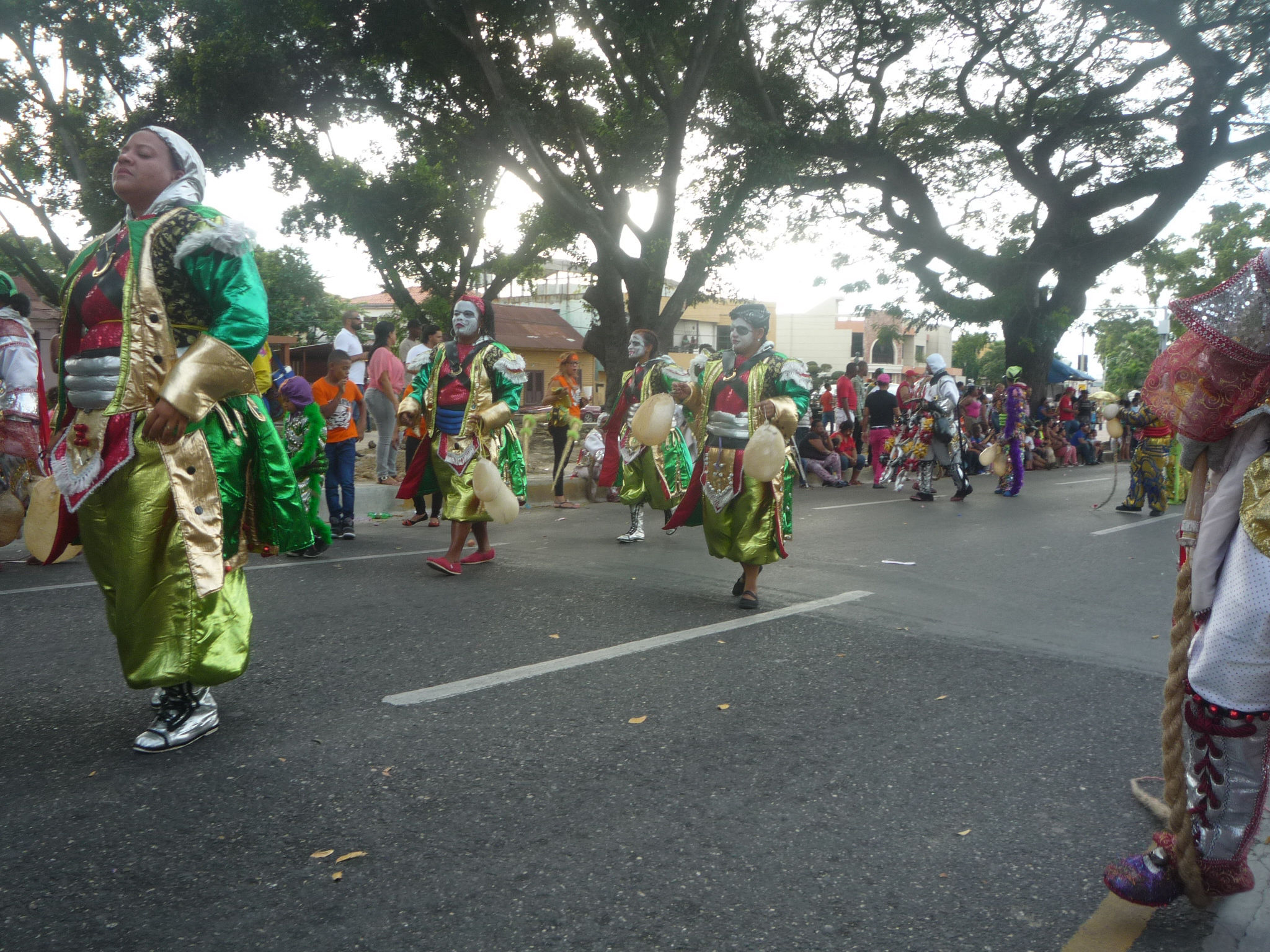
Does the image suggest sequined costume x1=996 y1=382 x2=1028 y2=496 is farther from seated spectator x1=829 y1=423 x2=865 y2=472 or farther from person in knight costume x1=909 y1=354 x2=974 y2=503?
seated spectator x1=829 y1=423 x2=865 y2=472

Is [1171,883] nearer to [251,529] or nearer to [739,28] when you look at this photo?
[251,529]

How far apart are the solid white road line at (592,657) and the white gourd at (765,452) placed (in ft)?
2.67

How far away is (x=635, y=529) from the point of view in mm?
8766

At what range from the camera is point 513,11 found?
1276 centimetres

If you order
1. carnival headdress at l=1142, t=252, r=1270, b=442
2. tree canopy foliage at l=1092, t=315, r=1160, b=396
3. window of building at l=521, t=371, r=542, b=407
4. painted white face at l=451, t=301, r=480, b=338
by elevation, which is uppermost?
tree canopy foliage at l=1092, t=315, r=1160, b=396

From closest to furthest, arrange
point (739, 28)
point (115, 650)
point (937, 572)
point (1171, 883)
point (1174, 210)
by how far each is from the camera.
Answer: point (1171, 883)
point (115, 650)
point (937, 572)
point (739, 28)
point (1174, 210)

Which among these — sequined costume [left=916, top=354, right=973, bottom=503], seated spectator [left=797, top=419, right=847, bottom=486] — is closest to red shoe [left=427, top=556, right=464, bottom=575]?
sequined costume [left=916, top=354, right=973, bottom=503]

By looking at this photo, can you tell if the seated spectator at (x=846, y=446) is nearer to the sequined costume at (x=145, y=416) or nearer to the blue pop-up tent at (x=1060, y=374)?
the sequined costume at (x=145, y=416)

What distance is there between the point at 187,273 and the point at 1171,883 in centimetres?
335

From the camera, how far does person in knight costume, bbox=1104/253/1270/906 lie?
228 cm

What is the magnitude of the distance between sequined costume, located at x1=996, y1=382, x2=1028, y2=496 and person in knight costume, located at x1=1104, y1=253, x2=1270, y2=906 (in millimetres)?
12592

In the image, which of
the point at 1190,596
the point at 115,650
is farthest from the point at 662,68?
the point at 1190,596

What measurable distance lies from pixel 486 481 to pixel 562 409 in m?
5.18

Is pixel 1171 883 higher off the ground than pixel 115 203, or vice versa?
pixel 115 203
